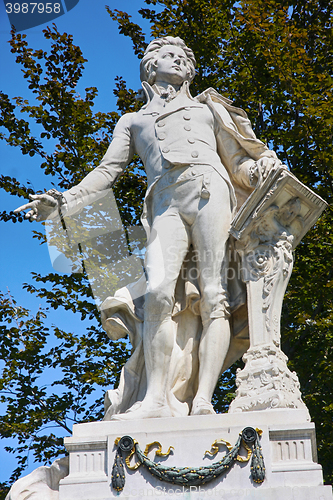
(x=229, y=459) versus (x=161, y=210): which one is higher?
(x=161, y=210)

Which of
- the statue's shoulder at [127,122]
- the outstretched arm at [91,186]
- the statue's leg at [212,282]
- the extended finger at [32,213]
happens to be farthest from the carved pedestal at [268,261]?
the extended finger at [32,213]

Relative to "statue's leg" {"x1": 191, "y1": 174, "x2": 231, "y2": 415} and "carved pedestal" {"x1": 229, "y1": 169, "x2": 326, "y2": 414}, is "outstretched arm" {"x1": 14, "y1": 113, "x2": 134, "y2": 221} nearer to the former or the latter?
"statue's leg" {"x1": 191, "y1": 174, "x2": 231, "y2": 415}

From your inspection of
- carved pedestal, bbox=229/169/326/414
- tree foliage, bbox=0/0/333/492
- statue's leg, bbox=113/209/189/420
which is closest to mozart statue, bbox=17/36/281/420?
statue's leg, bbox=113/209/189/420

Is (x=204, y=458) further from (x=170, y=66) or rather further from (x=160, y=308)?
(x=170, y=66)

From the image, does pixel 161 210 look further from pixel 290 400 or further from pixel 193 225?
pixel 290 400

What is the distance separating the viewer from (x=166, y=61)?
21.7 feet

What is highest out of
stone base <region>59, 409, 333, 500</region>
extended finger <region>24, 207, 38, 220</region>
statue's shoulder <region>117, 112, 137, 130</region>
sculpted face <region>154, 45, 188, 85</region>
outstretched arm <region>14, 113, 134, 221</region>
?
sculpted face <region>154, 45, 188, 85</region>

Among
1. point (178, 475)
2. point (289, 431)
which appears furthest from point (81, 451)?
point (289, 431)

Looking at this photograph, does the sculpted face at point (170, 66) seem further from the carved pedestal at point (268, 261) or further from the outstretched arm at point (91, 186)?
the carved pedestal at point (268, 261)

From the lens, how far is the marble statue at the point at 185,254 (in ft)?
18.1

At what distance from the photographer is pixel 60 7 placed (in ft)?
32.1

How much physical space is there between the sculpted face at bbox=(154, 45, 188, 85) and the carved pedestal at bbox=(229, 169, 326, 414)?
1569 millimetres

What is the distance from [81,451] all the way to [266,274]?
190cm

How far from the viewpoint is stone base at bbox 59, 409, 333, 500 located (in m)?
4.72
